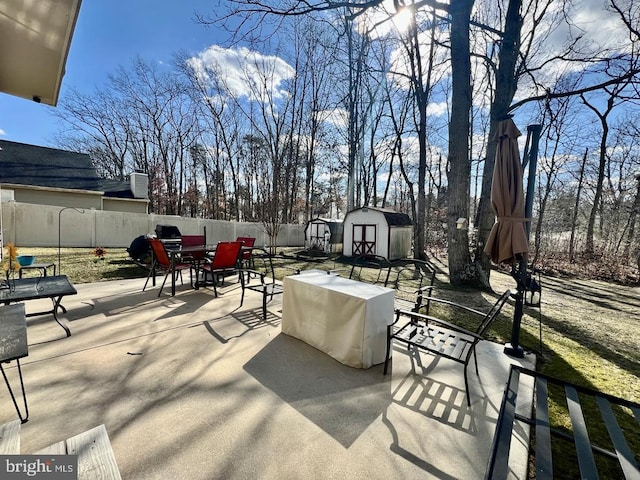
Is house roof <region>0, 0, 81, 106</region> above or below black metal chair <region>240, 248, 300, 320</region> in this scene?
above

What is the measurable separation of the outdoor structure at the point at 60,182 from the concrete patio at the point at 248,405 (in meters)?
14.9

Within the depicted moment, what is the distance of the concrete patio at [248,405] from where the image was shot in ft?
5.35

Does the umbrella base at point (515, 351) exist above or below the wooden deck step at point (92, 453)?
below

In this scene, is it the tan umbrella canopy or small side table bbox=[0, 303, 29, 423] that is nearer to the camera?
small side table bbox=[0, 303, 29, 423]

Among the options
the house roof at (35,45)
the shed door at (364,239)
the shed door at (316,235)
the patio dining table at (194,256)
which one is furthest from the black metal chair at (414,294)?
the shed door at (316,235)

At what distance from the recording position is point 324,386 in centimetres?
243

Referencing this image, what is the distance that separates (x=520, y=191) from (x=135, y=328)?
493cm

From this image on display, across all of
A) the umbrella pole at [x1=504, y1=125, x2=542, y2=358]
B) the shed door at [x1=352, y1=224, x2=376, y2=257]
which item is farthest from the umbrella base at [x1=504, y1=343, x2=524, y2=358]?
the shed door at [x1=352, y1=224, x2=376, y2=257]

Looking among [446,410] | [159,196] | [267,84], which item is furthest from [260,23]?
[159,196]

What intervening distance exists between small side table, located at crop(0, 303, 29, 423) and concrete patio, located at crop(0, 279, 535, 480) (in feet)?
0.72

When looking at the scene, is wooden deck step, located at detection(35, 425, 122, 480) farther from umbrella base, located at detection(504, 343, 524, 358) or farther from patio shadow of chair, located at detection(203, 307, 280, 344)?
umbrella base, located at detection(504, 343, 524, 358)

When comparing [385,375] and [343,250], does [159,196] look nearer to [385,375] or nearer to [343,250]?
[343,250]

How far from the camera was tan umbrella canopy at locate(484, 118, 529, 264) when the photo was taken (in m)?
3.00

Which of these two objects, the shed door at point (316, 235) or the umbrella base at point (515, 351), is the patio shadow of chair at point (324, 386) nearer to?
the umbrella base at point (515, 351)
